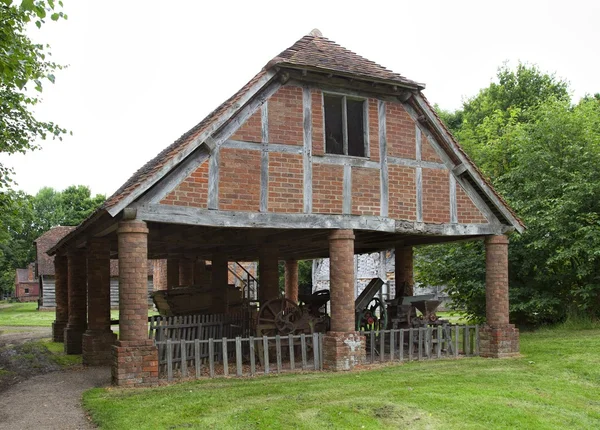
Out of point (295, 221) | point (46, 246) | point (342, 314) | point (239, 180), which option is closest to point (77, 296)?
point (239, 180)

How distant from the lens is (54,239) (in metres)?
48.7

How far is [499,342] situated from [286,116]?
772 cm

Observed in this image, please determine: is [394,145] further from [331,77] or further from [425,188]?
[331,77]

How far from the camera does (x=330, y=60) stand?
1365 cm

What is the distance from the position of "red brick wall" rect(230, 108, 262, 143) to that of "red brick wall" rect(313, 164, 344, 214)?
146 cm

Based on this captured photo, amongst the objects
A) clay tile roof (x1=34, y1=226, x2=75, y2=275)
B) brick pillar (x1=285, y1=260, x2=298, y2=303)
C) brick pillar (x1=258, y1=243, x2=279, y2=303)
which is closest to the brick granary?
brick pillar (x1=258, y1=243, x2=279, y2=303)

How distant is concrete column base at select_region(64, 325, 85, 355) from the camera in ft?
62.2

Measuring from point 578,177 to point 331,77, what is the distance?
994cm

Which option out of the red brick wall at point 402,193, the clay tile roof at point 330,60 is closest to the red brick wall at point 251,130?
the clay tile roof at point 330,60

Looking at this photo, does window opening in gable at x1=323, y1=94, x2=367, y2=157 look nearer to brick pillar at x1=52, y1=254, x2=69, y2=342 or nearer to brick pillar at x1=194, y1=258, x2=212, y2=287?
brick pillar at x1=194, y1=258, x2=212, y2=287

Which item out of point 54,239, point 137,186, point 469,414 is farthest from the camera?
point 54,239

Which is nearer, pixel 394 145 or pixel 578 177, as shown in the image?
pixel 394 145

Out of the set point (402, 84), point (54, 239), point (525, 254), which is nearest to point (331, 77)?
point (402, 84)

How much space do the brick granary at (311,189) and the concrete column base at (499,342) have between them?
0.03 metres
